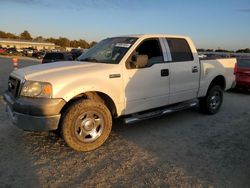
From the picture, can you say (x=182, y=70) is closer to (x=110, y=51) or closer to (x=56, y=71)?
(x=110, y=51)

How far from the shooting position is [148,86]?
16.9 ft

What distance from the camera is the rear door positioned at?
564cm

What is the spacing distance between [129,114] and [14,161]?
216 centimetres

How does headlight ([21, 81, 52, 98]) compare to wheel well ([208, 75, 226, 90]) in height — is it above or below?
above

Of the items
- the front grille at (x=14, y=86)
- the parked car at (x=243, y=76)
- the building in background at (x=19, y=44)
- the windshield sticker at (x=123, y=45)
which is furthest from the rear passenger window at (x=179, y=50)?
the building in background at (x=19, y=44)

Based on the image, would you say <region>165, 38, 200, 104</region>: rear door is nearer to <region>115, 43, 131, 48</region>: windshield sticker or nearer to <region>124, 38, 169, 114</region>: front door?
<region>124, 38, 169, 114</region>: front door

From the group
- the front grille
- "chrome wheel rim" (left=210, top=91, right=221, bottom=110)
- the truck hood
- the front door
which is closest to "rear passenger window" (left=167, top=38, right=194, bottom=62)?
the front door

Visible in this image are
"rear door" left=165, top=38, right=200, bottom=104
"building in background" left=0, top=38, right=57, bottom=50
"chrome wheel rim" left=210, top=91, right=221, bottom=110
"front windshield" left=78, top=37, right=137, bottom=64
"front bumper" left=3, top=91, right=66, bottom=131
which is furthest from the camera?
"building in background" left=0, top=38, right=57, bottom=50

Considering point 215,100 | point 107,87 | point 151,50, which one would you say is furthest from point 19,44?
point 107,87

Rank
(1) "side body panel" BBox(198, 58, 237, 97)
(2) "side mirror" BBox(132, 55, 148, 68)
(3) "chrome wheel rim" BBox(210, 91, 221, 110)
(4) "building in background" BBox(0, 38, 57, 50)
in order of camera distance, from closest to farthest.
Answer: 1. (2) "side mirror" BBox(132, 55, 148, 68)
2. (1) "side body panel" BBox(198, 58, 237, 97)
3. (3) "chrome wheel rim" BBox(210, 91, 221, 110)
4. (4) "building in background" BBox(0, 38, 57, 50)

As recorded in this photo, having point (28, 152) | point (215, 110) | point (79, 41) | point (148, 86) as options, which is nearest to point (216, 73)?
point (215, 110)

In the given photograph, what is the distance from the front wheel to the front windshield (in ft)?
8.80

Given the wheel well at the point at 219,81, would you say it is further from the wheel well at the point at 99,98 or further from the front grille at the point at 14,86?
the front grille at the point at 14,86

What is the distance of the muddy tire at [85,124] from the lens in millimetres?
4203
